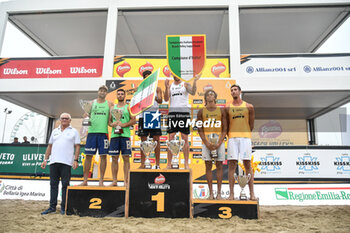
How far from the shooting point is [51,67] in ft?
22.2

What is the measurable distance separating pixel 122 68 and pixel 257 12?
430 centimetres

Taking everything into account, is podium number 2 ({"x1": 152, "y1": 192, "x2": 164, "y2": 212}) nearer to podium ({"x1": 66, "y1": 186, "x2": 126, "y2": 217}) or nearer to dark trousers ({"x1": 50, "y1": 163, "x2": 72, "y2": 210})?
podium ({"x1": 66, "y1": 186, "x2": 126, "y2": 217})

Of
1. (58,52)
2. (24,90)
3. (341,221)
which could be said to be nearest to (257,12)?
(341,221)

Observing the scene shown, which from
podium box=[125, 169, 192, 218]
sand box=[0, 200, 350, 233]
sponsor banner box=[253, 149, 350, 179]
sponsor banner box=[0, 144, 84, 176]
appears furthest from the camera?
sponsor banner box=[0, 144, 84, 176]

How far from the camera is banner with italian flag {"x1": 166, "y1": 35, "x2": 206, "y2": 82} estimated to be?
3.26m

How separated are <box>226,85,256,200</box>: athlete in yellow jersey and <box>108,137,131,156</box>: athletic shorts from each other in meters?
1.37

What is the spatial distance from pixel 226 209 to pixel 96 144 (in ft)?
6.25

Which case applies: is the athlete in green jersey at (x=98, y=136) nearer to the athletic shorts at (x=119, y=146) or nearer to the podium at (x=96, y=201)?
the athletic shorts at (x=119, y=146)

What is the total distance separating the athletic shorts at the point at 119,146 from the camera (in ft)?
10.4

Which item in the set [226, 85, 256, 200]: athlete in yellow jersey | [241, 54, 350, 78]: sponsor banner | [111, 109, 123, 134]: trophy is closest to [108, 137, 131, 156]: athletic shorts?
[111, 109, 123, 134]: trophy

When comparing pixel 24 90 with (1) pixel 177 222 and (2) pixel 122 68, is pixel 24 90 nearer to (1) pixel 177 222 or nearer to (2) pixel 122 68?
(2) pixel 122 68

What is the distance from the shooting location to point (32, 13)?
7.21 metres

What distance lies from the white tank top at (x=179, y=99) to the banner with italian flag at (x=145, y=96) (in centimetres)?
41

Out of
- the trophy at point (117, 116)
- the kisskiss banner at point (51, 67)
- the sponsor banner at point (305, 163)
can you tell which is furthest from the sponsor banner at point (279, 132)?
the trophy at point (117, 116)
